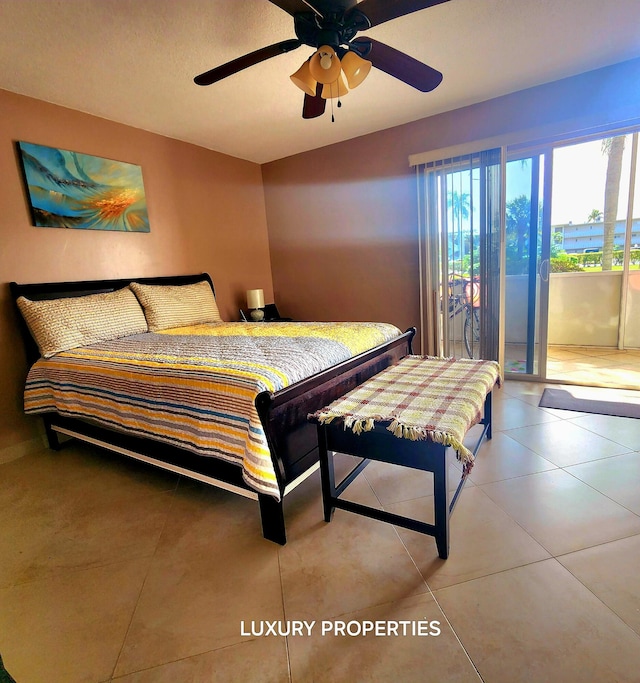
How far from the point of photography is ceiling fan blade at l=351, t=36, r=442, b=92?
5.55 ft

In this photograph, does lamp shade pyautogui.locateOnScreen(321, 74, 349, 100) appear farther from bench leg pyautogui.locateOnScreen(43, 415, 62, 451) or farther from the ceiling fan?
bench leg pyautogui.locateOnScreen(43, 415, 62, 451)

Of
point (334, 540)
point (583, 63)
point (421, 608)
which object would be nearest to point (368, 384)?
point (334, 540)

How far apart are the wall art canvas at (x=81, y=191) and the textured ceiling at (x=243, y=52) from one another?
39cm

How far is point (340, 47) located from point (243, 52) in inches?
33.7

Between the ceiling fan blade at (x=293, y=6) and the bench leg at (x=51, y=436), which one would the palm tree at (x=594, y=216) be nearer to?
the ceiling fan blade at (x=293, y=6)

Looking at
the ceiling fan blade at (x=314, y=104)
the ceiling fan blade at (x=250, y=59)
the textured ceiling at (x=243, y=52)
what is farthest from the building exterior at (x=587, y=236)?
the ceiling fan blade at (x=250, y=59)

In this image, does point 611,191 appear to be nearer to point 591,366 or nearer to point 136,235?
point 591,366

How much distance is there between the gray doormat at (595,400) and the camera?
107 inches

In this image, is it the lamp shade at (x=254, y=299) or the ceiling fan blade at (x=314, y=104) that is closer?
the ceiling fan blade at (x=314, y=104)

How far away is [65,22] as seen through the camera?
1920 millimetres

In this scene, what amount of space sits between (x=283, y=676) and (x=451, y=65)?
3.42m

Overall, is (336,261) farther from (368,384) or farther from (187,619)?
(187,619)

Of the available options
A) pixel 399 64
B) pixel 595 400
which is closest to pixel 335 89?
pixel 399 64

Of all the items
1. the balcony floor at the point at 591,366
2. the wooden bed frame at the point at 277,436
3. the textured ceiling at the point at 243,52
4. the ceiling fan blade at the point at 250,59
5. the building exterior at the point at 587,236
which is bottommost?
the balcony floor at the point at 591,366
